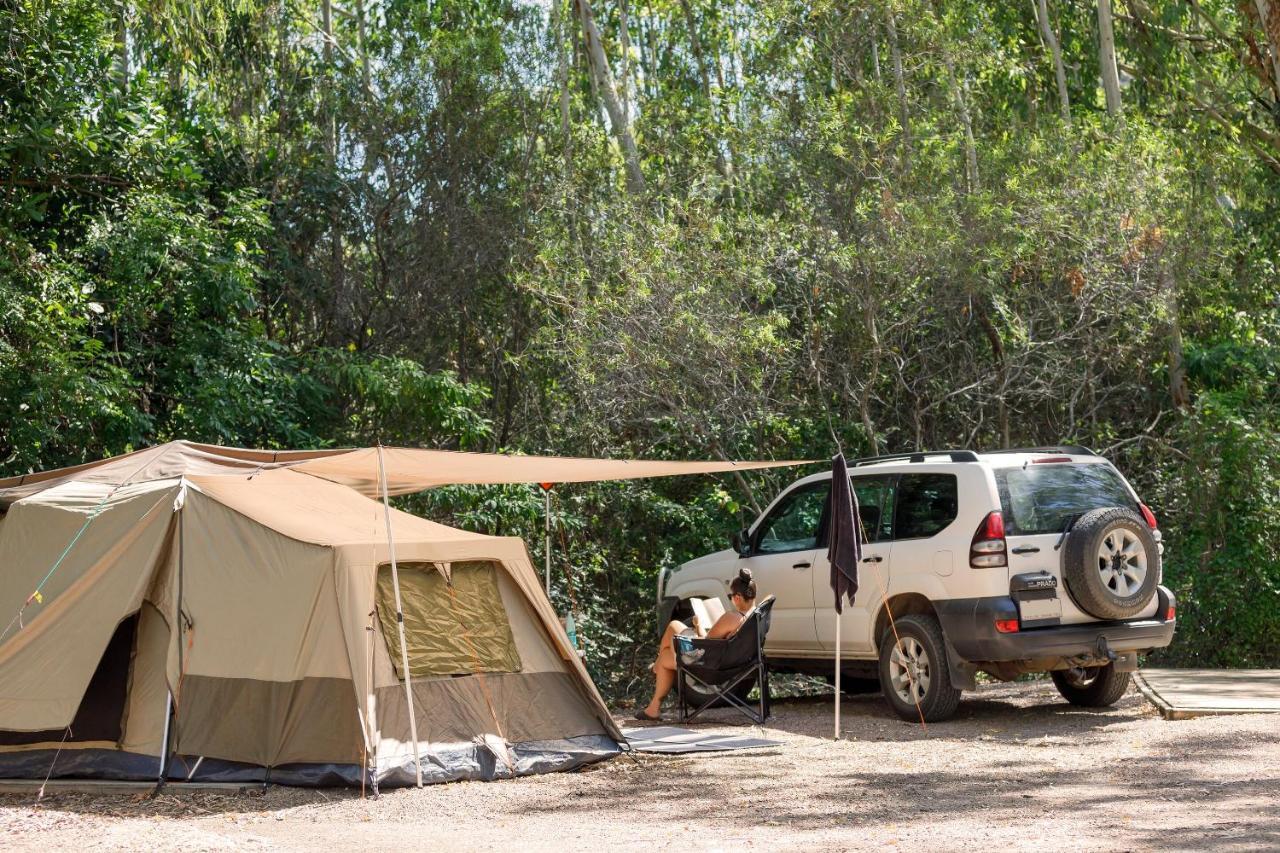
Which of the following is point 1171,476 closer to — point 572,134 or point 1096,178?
point 1096,178

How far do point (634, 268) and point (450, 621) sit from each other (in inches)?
258

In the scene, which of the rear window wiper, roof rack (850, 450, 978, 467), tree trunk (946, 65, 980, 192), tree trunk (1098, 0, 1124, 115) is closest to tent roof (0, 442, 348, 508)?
roof rack (850, 450, 978, 467)

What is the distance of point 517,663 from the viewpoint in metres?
8.20

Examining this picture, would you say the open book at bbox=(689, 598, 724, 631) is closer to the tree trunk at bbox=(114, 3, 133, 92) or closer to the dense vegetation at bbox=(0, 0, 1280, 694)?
the dense vegetation at bbox=(0, 0, 1280, 694)

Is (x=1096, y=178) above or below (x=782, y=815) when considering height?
above

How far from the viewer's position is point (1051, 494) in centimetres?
898

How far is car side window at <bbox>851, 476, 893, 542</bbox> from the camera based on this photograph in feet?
31.5

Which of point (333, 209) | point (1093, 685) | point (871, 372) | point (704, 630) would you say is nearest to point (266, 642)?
point (704, 630)

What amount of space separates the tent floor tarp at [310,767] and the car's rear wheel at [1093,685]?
3826mm

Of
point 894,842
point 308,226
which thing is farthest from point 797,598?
point 308,226

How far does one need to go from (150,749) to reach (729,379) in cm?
771

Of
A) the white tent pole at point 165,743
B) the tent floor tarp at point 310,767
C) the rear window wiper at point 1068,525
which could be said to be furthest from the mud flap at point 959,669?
the white tent pole at point 165,743

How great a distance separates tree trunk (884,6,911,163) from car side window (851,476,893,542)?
18.4 ft

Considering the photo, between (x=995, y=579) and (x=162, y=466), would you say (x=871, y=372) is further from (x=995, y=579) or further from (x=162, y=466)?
(x=162, y=466)
